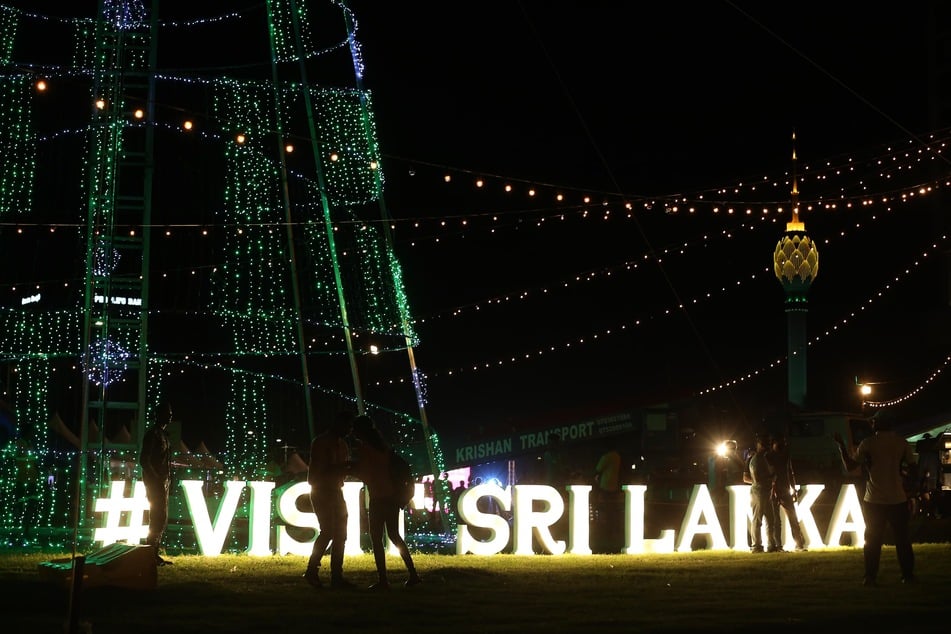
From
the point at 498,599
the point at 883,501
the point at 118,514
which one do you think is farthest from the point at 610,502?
the point at 498,599

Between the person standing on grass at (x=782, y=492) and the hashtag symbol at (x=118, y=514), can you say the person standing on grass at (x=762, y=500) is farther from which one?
the hashtag symbol at (x=118, y=514)

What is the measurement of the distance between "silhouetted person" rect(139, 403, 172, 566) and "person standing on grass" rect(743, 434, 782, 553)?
844 centimetres

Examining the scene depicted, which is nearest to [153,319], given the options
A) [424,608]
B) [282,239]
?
[282,239]

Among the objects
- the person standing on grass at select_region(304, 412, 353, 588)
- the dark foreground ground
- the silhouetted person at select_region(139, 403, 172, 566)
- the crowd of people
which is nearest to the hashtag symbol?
the dark foreground ground

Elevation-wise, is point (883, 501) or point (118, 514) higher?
point (883, 501)

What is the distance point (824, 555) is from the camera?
18.0 metres

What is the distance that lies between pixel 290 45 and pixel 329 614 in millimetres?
11068

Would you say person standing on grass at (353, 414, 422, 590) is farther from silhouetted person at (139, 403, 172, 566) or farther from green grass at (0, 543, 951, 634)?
silhouetted person at (139, 403, 172, 566)

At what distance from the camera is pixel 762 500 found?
749 inches

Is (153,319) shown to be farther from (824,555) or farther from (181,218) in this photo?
(824,555)

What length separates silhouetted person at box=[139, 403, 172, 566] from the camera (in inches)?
580

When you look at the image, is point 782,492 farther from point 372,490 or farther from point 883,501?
point 372,490

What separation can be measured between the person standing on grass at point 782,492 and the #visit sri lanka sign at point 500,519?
210 millimetres

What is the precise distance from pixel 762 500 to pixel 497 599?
785cm
